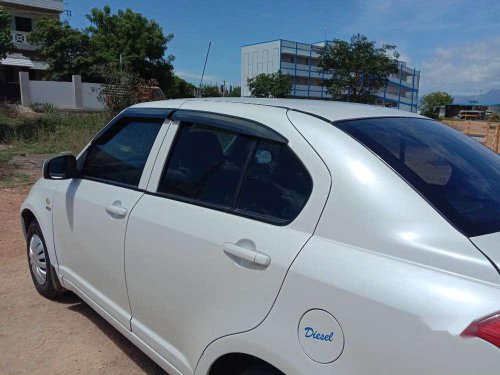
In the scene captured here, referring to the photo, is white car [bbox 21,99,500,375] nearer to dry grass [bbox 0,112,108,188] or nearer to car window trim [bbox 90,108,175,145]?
car window trim [bbox 90,108,175,145]

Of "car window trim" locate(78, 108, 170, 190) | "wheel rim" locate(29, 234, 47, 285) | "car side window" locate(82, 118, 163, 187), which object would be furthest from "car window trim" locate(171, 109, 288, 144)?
"wheel rim" locate(29, 234, 47, 285)

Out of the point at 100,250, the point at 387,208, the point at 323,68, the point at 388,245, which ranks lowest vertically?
the point at 100,250

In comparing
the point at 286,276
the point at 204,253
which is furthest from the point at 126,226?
the point at 286,276

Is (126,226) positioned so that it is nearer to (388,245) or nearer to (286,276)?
(286,276)

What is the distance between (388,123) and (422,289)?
3.49ft

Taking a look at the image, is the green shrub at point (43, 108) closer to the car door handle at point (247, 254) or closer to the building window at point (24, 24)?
the building window at point (24, 24)

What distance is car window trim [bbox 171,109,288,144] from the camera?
2.15 metres

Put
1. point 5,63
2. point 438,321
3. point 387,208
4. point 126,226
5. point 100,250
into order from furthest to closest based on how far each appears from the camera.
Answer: point 5,63, point 100,250, point 126,226, point 387,208, point 438,321

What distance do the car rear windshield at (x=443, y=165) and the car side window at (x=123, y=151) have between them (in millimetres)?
1304

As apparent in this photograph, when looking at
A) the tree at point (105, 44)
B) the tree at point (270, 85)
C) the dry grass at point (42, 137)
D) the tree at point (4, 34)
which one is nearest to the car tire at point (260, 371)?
the dry grass at point (42, 137)

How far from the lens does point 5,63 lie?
40844mm

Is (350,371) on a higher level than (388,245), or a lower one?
lower

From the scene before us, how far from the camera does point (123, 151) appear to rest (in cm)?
316

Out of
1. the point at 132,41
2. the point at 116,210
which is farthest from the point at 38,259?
the point at 132,41
